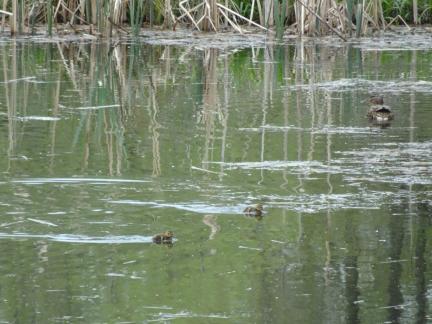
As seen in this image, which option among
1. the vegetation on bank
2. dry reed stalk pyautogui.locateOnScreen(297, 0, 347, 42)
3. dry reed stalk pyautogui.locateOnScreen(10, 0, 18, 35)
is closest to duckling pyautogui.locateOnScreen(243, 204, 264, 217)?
the vegetation on bank

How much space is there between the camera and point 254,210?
562cm

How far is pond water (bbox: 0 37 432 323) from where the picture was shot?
4.27 meters

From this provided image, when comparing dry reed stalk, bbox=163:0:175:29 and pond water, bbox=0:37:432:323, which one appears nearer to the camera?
pond water, bbox=0:37:432:323

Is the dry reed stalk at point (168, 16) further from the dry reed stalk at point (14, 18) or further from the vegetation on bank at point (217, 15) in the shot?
the dry reed stalk at point (14, 18)

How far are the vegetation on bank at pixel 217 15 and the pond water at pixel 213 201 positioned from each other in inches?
179

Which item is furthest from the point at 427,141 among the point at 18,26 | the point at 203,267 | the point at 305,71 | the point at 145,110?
the point at 18,26

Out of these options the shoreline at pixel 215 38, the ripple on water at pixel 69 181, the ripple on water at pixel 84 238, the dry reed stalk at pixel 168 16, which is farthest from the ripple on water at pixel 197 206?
the dry reed stalk at pixel 168 16

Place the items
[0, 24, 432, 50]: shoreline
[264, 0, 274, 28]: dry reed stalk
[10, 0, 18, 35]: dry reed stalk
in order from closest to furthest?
[10, 0, 18, 35]: dry reed stalk < [0, 24, 432, 50]: shoreline < [264, 0, 274, 28]: dry reed stalk

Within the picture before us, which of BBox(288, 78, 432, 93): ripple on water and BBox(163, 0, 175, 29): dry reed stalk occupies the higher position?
BBox(163, 0, 175, 29): dry reed stalk

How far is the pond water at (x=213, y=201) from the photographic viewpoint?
4270mm

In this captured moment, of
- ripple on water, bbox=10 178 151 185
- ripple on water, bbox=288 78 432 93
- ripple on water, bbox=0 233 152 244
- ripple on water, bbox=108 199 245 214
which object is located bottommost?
ripple on water, bbox=0 233 152 244

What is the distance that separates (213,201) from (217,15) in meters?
10.8

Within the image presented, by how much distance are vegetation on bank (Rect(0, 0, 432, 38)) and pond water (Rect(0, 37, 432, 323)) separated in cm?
455

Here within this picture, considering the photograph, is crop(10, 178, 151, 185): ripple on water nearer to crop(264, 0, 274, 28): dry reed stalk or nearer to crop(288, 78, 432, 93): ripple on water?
crop(288, 78, 432, 93): ripple on water
